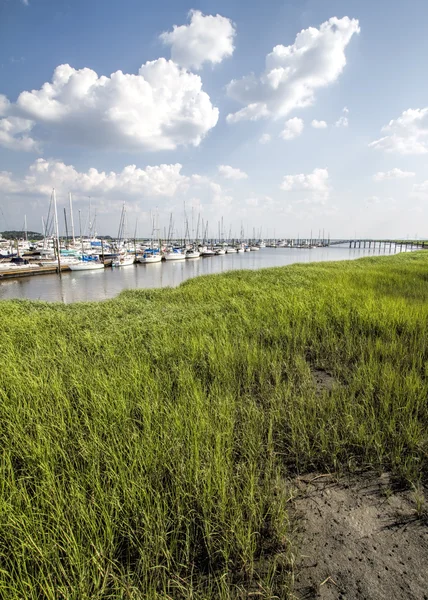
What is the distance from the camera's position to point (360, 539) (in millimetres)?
2232

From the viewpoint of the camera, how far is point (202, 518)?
2.18 meters

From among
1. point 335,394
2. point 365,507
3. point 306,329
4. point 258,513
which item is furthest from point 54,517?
point 306,329

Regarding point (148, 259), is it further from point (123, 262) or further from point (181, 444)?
point (181, 444)

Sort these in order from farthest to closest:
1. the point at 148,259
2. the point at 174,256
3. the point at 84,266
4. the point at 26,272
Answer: the point at 174,256, the point at 148,259, the point at 84,266, the point at 26,272

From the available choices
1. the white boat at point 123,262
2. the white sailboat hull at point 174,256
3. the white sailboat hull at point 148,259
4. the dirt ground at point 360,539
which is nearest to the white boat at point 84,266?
the white boat at point 123,262

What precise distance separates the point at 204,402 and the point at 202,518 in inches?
60.4

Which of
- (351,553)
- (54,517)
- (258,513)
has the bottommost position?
(351,553)

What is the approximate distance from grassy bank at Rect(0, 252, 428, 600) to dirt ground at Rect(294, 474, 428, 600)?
185 mm

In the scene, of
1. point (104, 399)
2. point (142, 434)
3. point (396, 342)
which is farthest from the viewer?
point (396, 342)

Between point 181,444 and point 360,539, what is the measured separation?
1613mm

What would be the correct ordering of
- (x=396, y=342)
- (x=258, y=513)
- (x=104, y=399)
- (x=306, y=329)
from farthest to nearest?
1. (x=306, y=329)
2. (x=396, y=342)
3. (x=104, y=399)
4. (x=258, y=513)

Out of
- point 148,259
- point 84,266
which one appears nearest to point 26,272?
point 84,266

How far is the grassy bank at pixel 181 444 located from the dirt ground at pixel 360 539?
0.18 metres

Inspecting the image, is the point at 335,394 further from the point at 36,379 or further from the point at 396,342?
the point at 36,379
